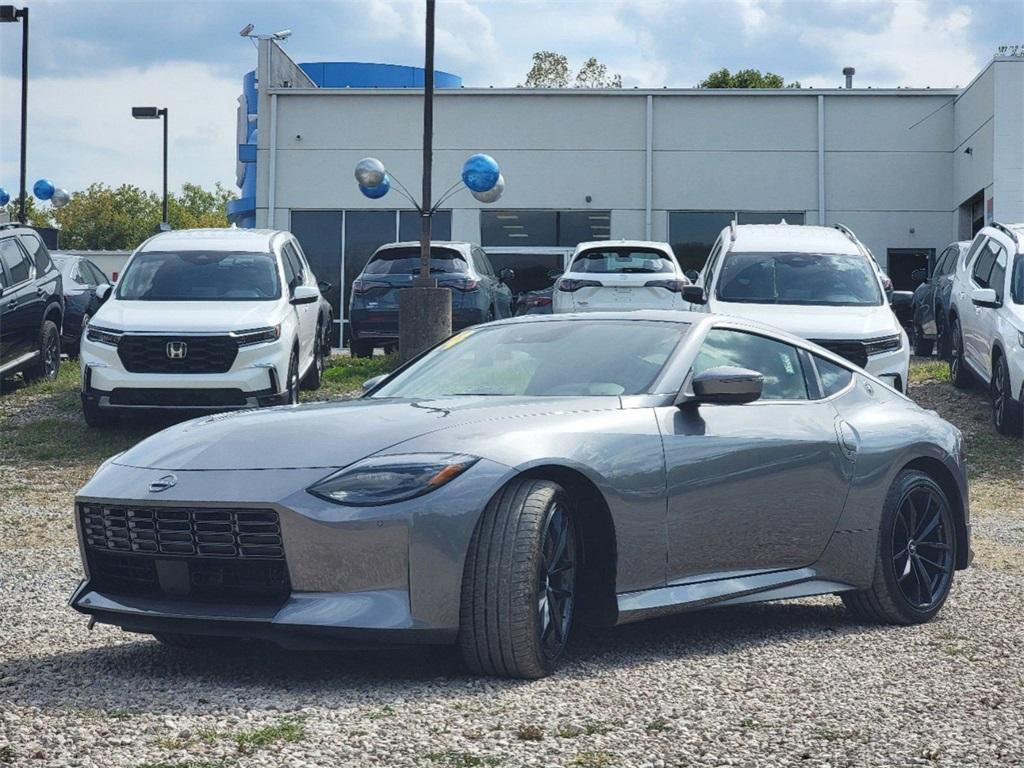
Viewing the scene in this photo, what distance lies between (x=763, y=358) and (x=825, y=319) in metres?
9.16

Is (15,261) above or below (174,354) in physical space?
above

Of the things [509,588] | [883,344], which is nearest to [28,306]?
[883,344]

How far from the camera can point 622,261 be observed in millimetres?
20594

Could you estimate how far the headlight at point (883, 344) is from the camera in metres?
15.8

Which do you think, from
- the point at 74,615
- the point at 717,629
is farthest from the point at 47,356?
the point at 717,629

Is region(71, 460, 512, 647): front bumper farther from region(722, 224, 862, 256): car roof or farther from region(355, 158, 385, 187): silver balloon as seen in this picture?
region(355, 158, 385, 187): silver balloon

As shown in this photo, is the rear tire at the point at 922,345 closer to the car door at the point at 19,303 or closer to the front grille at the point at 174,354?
the front grille at the point at 174,354

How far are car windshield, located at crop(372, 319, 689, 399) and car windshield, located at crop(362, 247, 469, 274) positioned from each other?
13834mm

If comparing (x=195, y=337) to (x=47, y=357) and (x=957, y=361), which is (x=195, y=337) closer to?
(x=47, y=357)

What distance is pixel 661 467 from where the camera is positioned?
619 cm

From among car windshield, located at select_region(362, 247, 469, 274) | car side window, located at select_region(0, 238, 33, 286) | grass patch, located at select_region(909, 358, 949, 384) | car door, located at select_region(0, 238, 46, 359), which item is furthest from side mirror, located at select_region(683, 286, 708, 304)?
car side window, located at select_region(0, 238, 33, 286)

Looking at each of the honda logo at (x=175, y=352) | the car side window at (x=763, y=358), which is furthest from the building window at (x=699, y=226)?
the car side window at (x=763, y=358)

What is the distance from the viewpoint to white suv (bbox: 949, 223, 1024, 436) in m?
15.8

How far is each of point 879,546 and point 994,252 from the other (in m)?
11.5
